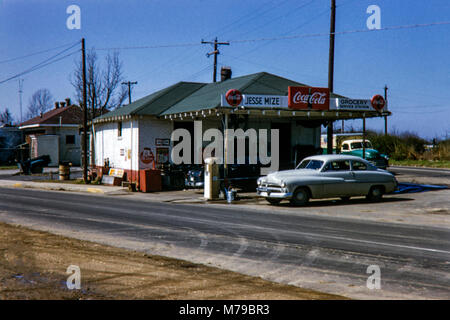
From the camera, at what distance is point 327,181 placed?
16422 mm

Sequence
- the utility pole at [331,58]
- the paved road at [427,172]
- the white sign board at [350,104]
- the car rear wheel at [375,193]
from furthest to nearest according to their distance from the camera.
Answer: the paved road at [427,172] → the utility pole at [331,58] → the white sign board at [350,104] → the car rear wheel at [375,193]

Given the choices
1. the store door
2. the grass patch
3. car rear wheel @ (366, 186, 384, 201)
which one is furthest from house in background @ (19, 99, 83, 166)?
car rear wheel @ (366, 186, 384, 201)

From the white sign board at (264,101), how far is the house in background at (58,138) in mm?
30586

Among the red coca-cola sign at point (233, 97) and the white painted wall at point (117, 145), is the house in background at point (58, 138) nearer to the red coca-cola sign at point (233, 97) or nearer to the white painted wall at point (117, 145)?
the white painted wall at point (117, 145)

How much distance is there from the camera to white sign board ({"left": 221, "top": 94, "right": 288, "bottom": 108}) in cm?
1927

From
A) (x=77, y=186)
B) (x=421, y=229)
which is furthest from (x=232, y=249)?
(x=77, y=186)

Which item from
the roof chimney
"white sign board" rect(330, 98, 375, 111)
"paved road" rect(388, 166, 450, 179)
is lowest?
"paved road" rect(388, 166, 450, 179)

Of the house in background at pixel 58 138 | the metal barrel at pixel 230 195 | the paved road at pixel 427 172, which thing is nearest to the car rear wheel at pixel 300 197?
the metal barrel at pixel 230 195

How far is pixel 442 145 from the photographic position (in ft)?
138

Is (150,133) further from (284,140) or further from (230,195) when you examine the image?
(230,195)

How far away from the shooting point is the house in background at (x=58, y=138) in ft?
152

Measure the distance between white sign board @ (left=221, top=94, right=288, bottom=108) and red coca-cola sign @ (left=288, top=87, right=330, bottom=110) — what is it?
338mm

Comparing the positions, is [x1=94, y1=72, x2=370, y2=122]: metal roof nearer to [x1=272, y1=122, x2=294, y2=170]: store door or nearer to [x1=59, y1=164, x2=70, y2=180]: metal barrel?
[x1=272, y1=122, x2=294, y2=170]: store door
